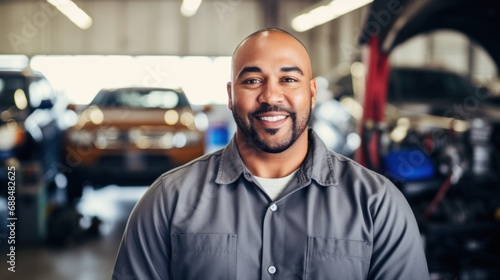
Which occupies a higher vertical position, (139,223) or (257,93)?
(257,93)

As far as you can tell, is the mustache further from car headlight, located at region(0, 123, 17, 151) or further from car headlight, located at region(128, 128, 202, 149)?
car headlight, located at region(128, 128, 202, 149)

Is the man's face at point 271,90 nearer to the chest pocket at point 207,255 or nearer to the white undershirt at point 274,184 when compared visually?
the white undershirt at point 274,184

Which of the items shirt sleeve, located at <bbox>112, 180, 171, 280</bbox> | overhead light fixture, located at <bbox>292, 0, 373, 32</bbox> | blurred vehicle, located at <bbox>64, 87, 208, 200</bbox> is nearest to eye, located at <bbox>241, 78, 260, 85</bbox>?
shirt sleeve, located at <bbox>112, 180, 171, 280</bbox>

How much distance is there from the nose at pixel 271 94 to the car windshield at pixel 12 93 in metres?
5.75

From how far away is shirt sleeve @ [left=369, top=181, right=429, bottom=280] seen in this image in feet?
6.34

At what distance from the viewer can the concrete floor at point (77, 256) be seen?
5039 millimetres

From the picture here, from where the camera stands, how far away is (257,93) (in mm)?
2039

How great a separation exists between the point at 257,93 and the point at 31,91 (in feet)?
20.1

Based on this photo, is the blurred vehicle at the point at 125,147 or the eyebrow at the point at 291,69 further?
the blurred vehicle at the point at 125,147

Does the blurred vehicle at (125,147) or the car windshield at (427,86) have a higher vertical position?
the car windshield at (427,86)

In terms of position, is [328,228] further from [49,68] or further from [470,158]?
[49,68]

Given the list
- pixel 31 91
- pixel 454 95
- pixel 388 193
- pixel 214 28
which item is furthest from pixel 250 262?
pixel 214 28

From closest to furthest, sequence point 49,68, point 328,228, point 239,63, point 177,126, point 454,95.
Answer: point 328,228, point 239,63, point 454,95, point 177,126, point 49,68

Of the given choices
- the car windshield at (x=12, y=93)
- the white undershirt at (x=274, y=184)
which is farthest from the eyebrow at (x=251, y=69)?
the car windshield at (x=12, y=93)
